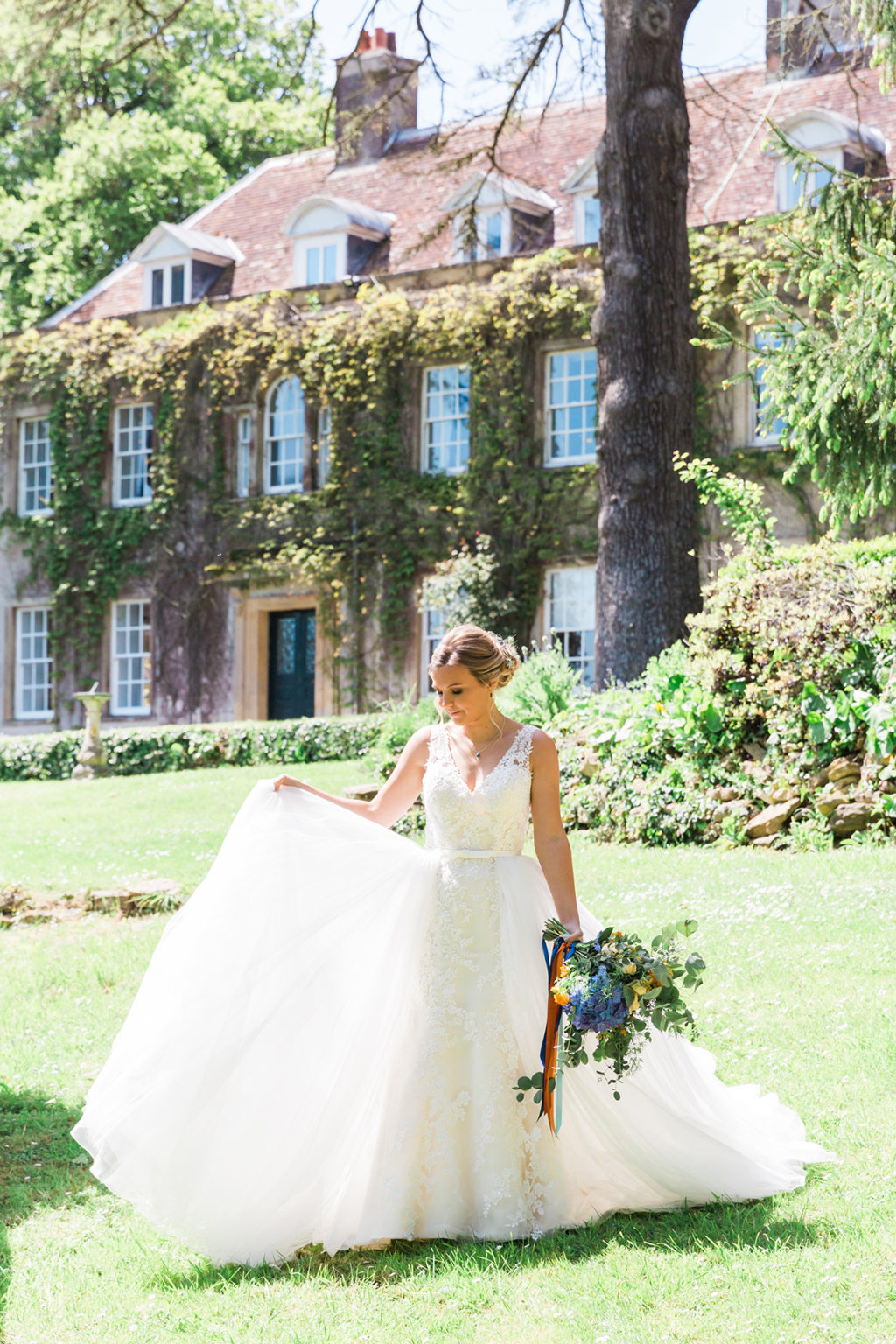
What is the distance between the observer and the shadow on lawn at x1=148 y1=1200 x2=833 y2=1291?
3.66 meters

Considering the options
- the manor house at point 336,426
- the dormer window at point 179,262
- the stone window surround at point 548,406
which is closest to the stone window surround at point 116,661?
the manor house at point 336,426

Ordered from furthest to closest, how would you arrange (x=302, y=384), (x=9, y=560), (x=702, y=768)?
(x=9, y=560) → (x=302, y=384) → (x=702, y=768)

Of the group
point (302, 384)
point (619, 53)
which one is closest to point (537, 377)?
point (302, 384)

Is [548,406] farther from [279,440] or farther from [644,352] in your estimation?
[644,352]

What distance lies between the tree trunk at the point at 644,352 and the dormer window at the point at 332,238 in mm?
9683

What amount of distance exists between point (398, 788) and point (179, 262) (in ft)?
68.9

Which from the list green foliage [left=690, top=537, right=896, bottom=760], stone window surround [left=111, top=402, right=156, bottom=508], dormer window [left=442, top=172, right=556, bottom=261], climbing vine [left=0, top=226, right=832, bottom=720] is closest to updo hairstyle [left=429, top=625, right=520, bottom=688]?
green foliage [left=690, top=537, right=896, bottom=760]

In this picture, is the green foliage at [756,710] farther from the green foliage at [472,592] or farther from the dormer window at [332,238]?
the dormer window at [332,238]

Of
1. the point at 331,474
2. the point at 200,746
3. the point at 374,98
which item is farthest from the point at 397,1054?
the point at 374,98

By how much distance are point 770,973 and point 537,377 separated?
14.8m

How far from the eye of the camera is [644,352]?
500 inches

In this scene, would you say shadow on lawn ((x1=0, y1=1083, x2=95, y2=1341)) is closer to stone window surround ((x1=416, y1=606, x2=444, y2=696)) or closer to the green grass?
the green grass

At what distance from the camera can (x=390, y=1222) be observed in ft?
12.5

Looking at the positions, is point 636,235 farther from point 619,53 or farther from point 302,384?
point 302,384
